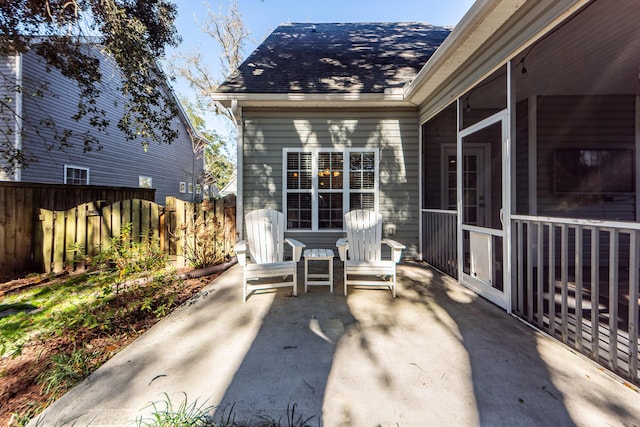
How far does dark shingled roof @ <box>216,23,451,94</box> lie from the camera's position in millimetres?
4637

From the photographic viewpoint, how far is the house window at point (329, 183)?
4.86 m

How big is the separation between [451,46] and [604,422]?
3272 mm

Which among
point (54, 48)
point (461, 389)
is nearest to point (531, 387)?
point (461, 389)

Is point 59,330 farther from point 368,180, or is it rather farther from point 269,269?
point 368,180

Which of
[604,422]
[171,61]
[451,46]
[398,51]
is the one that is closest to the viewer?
[604,422]

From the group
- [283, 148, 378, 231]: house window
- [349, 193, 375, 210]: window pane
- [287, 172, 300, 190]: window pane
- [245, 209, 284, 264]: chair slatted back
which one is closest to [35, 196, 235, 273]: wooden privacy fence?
[245, 209, 284, 264]: chair slatted back

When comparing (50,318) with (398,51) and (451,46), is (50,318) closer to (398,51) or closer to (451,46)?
(451,46)

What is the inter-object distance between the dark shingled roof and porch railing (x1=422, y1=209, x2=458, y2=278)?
2.32m

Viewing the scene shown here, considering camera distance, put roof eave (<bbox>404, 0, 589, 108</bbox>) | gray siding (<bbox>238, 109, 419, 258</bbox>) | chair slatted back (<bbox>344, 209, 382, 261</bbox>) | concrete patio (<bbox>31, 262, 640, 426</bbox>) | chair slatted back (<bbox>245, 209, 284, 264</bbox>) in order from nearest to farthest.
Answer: concrete patio (<bbox>31, 262, 640, 426</bbox>)
roof eave (<bbox>404, 0, 589, 108</bbox>)
chair slatted back (<bbox>245, 209, 284, 264</bbox>)
chair slatted back (<bbox>344, 209, 382, 261</bbox>)
gray siding (<bbox>238, 109, 419, 258</bbox>)

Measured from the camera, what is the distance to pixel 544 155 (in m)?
4.32

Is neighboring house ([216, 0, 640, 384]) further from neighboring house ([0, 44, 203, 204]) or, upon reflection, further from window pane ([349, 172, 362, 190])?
neighboring house ([0, 44, 203, 204])

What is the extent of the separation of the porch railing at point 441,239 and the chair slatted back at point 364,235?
3.70ft

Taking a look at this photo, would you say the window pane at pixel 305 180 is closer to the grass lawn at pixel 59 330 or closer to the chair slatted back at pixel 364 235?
the chair slatted back at pixel 364 235

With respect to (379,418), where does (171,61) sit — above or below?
above
